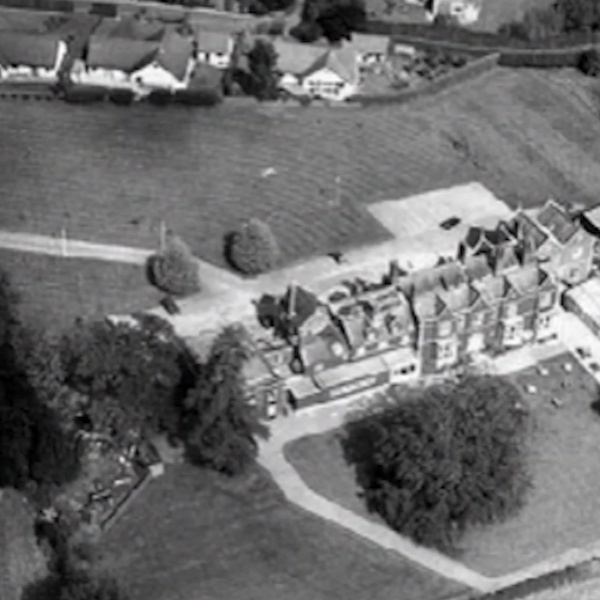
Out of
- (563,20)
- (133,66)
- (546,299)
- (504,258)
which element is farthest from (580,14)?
(546,299)

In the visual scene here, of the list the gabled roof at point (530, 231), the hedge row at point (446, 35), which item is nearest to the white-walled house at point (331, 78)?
the hedge row at point (446, 35)

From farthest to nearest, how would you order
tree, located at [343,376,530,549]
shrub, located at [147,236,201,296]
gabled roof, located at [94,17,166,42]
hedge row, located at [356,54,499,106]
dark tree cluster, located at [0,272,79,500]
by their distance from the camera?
1. gabled roof, located at [94,17,166,42]
2. hedge row, located at [356,54,499,106]
3. shrub, located at [147,236,201,296]
4. dark tree cluster, located at [0,272,79,500]
5. tree, located at [343,376,530,549]

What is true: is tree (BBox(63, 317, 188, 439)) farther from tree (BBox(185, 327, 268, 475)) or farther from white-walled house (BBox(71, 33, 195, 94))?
white-walled house (BBox(71, 33, 195, 94))

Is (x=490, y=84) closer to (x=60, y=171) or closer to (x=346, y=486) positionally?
(x=60, y=171)

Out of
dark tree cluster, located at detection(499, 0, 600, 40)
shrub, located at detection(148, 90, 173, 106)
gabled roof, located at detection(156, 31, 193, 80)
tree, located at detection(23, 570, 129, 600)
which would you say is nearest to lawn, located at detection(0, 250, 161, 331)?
shrub, located at detection(148, 90, 173, 106)

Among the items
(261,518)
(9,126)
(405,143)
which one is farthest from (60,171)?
(261,518)

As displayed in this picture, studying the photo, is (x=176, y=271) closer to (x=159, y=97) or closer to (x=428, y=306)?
(x=428, y=306)
